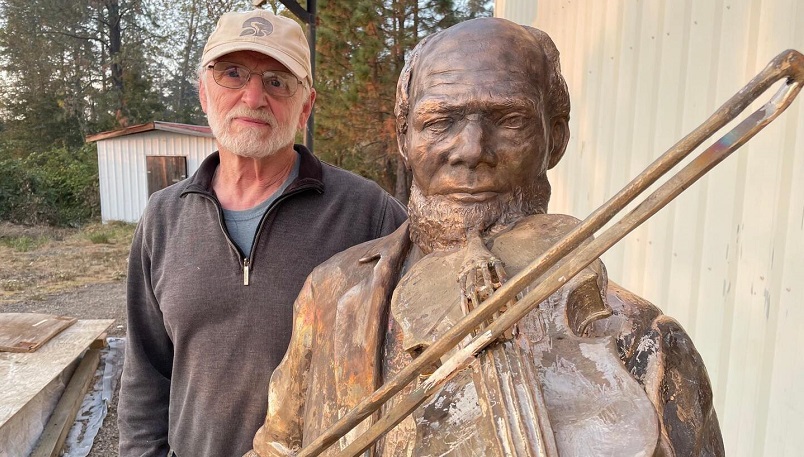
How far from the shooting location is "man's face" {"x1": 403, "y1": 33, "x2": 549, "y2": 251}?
1216 millimetres

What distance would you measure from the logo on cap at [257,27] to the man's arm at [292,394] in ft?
3.33

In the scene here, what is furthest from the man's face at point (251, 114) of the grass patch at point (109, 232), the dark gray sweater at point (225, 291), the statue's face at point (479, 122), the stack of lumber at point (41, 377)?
the grass patch at point (109, 232)

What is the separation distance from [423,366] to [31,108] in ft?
80.4

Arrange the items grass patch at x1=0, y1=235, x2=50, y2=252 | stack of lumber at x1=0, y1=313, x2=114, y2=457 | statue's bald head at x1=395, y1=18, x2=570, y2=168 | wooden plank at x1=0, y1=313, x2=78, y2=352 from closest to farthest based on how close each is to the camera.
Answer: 1. statue's bald head at x1=395, y1=18, x2=570, y2=168
2. stack of lumber at x1=0, y1=313, x2=114, y2=457
3. wooden plank at x1=0, y1=313, x2=78, y2=352
4. grass patch at x1=0, y1=235, x2=50, y2=252

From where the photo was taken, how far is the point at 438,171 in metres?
1.27

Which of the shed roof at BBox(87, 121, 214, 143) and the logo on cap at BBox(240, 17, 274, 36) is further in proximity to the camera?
the shed roof at BBox(87, 121, 214, 143)

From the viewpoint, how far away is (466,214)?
1.26 meters

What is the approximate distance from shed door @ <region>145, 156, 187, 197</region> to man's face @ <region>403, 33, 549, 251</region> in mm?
14595

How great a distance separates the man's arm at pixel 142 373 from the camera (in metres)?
2.36

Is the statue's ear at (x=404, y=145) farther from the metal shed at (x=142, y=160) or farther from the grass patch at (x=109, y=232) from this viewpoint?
the metal shed at (x=142, y=160)

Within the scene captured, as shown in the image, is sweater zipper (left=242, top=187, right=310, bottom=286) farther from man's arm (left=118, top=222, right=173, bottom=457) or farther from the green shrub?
the green shrub

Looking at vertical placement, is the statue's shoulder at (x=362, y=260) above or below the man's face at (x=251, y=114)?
below

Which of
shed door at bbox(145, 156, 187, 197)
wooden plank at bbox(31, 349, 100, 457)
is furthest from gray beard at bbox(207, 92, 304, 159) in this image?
shed door at bbox(145, 156, 187, 197)

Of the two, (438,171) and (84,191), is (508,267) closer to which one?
(438,171)
